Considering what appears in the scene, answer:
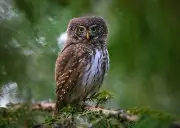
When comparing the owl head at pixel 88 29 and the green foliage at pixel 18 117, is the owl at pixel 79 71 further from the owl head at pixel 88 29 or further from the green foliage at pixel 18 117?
the green foliage at pixel 18 117

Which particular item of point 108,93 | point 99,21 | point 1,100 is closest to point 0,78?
point 1,100

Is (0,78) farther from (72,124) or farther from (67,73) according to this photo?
(67,73)

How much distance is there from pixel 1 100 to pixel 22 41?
19.7 inches

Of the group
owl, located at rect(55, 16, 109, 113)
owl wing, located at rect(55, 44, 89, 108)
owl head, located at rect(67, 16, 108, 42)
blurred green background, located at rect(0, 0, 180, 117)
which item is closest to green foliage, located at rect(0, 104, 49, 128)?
blurred green background, located at rect(0, 0, 180, 117)

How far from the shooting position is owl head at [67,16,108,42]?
427cm

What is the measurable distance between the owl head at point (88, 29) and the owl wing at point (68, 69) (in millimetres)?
315

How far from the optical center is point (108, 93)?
9.79 feet

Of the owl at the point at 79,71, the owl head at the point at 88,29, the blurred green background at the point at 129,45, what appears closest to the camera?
the blurred green background at the point at 129,45

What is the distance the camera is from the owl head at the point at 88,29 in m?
4.27

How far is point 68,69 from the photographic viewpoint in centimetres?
394

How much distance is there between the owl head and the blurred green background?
655 mm

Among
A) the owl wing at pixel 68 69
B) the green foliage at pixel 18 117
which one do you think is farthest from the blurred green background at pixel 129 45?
the owl wing at pixel 68 69

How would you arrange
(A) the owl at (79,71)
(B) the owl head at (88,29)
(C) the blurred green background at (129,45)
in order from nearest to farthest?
(C) the blurred green background at (129,45) < (A) the owl at (79,71) < (B) the owl head at (88,29)

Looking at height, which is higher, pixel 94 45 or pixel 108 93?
pixel 94 45
